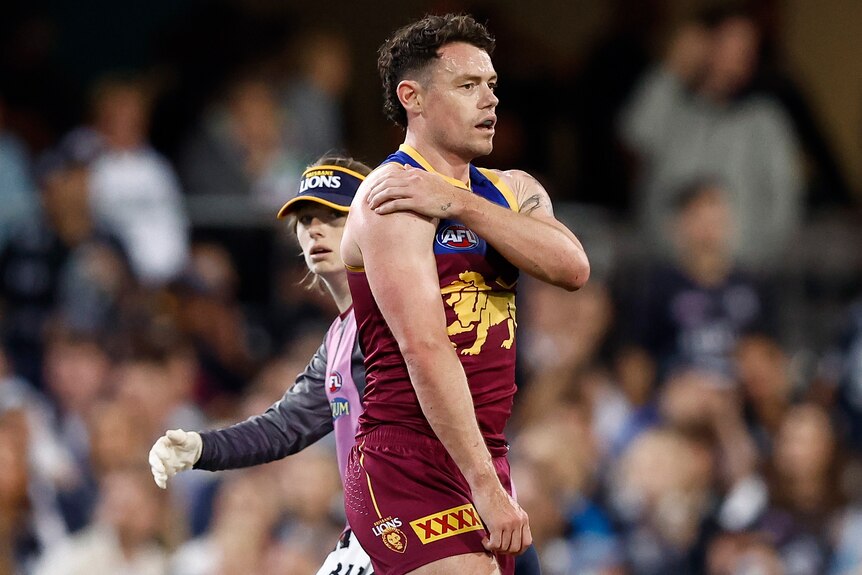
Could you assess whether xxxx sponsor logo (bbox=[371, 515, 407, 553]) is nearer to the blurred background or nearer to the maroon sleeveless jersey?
the maroon sleeveless jersey

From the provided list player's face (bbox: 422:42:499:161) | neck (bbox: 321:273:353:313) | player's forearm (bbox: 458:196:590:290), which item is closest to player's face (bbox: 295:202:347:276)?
neck (bbox: 321:273:353:313)

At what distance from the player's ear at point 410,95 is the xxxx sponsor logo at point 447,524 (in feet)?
3.45

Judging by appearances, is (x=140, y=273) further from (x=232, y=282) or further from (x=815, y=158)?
(x=815, y=158)

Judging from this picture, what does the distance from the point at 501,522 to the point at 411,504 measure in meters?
0.26

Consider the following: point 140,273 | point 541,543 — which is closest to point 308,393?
point 541,543

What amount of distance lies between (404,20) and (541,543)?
5701 mm

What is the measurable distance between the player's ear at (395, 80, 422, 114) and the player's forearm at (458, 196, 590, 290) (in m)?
0.33

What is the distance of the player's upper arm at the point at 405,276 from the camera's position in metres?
4.00

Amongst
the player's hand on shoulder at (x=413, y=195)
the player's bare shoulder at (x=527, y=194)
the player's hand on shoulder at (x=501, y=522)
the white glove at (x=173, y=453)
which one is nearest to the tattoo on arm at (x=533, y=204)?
the player's bare shoulder at (x=527, y=194)

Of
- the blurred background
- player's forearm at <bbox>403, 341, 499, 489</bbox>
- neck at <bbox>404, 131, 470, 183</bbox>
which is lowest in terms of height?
the blurred background

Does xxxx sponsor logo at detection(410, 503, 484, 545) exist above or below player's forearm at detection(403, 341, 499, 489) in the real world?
below

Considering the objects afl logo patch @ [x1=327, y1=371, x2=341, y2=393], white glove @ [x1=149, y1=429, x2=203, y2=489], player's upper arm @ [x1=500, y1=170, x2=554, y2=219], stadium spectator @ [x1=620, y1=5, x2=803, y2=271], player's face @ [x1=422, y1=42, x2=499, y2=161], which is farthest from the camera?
stadium spectator @ [x1=620, y1=5, x2=803, y2=271]

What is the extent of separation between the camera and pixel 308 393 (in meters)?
4.96

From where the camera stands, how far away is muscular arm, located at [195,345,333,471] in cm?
466
